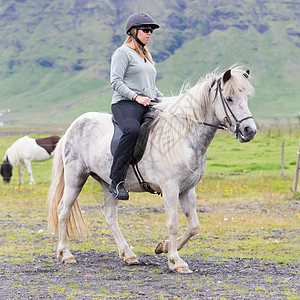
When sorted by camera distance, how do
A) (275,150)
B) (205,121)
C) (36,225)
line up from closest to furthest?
(205,121) → (36,225) → (275,150)

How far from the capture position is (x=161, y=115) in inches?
274

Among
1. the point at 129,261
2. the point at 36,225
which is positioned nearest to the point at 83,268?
the point at 129,261

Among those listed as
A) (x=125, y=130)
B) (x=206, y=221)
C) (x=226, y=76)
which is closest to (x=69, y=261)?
(x=125, y=130)

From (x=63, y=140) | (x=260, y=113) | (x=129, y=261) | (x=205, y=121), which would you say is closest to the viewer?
(x=205, y=121)

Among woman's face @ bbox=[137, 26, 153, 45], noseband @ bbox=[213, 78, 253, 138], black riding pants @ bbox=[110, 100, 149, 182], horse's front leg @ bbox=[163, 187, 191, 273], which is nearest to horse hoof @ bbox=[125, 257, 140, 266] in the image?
horse's front leg @ bbox=[163, 187, 191, 273]

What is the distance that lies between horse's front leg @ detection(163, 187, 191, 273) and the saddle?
1.63ft

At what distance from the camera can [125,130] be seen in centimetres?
677

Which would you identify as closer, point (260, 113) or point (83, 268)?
point (83, 268)

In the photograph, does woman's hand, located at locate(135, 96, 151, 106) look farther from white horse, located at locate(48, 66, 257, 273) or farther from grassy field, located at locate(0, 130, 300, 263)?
grassy field, located at locate(0, 130, 300, 263)

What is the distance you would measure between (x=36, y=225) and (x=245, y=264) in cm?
516

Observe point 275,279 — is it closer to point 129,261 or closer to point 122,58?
point 129,261

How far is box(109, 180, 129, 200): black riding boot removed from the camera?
6957mm

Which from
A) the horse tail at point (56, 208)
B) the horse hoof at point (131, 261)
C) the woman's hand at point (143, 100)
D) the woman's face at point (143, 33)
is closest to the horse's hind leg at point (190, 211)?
the horse hoof at point (131, 261)

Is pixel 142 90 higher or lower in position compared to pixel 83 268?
higher
